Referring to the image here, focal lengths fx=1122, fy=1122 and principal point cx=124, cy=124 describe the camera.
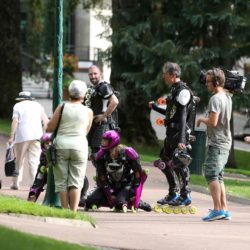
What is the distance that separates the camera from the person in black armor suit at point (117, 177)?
15086 millimetres

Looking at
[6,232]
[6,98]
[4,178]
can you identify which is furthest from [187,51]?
[6,232]

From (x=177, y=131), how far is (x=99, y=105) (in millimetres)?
1433

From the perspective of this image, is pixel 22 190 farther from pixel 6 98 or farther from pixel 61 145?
pixel 6 98

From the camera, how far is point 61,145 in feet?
45.7

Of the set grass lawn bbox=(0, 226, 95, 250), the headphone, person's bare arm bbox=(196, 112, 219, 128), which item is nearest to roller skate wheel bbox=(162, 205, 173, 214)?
person's bare arm bbox=(196, 112, 219, 128)

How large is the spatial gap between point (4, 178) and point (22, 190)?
1.88 metres

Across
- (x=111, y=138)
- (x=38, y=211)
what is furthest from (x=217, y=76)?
(x=38, y=211)

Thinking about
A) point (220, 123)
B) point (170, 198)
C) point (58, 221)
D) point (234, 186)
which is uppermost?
point (220, 123)

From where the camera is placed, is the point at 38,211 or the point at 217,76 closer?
the point at 38,211

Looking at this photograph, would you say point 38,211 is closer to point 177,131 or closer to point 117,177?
point 117,177

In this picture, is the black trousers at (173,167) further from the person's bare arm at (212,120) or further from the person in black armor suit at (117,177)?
the person's bare arm at (212,120)

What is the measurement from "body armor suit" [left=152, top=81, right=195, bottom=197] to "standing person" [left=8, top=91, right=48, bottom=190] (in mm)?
3559

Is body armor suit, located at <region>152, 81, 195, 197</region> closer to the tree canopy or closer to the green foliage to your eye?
the green foliage

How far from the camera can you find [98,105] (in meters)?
15.9
